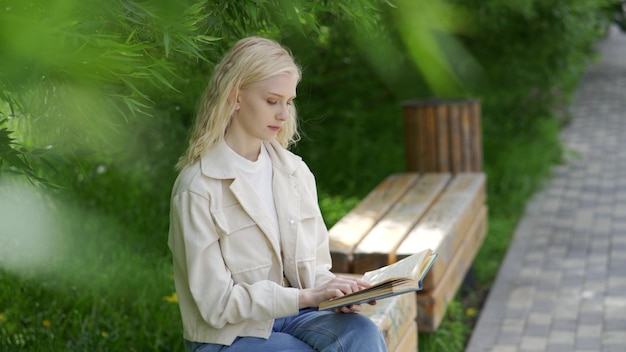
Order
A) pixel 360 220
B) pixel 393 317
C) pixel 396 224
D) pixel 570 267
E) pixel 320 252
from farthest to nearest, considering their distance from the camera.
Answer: pixel 570 267 < pixel 360 220 < pixel 396 224 < pixel 393 317 < pixel 320 252

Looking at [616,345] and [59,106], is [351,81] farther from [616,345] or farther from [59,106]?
[59,106]

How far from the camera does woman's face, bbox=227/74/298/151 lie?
2768mm

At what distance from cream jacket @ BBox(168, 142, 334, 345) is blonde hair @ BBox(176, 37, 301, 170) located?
2.0 inches

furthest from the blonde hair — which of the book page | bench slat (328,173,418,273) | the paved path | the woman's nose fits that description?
the paved path

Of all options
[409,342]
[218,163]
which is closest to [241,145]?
[218,163]

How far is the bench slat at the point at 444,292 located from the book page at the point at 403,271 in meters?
1.44

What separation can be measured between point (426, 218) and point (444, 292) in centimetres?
55

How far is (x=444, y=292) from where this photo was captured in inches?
177

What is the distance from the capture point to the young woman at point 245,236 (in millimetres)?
2670

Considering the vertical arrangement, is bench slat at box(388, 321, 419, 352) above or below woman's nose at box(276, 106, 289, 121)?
below

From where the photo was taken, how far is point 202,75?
380 centimetres

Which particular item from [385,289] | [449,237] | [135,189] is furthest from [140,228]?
[385,289]

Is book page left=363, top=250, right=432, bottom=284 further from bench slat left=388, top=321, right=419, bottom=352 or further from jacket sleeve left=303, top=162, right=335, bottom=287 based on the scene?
bench slat left=388, top=321, right=419, bottom=352

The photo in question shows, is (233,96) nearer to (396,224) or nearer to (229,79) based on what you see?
(229,79)
